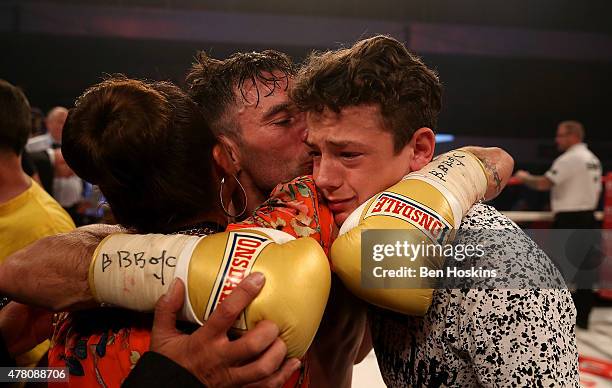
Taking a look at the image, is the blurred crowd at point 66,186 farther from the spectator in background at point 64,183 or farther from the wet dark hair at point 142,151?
the wet dark hair at point 142,151

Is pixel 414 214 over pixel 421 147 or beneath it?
beneath

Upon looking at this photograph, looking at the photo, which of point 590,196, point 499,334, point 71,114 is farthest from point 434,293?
point 590,196

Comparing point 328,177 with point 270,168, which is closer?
point 328,177

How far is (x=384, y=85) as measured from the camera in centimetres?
92

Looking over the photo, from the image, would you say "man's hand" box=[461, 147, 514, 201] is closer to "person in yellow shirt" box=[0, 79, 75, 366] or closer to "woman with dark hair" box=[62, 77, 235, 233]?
"woman with dark hair" box=[62, 77, 235, 233]

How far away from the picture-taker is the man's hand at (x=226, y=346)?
0.69 meters

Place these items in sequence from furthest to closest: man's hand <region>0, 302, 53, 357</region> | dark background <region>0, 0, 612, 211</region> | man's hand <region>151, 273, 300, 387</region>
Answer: dark background <region>0, 0, 612, 211</region>, man's hand <region>0, 302, 53, 357</region>, man's hand <region>151, 273, 300, 387</region>

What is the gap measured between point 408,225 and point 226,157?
1.37 ft

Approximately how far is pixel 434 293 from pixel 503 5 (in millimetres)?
7644

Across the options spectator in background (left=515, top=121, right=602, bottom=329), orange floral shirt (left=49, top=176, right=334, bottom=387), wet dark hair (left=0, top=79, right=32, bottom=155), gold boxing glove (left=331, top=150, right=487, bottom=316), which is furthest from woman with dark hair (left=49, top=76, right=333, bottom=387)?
spectator in background (left=515, top=121, right=602, bottom=329)

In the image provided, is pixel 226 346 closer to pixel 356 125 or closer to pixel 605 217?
pixel 356 125

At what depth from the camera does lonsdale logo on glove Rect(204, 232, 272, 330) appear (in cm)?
70

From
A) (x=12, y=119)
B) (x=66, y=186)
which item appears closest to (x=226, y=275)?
(x=12, y=119)

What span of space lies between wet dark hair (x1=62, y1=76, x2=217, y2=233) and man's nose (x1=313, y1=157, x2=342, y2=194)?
0.62ft
